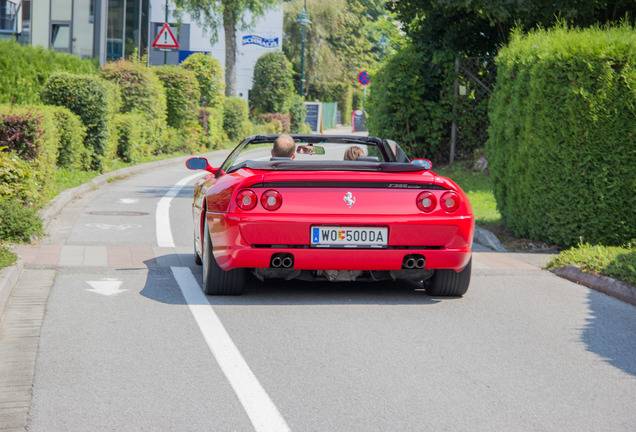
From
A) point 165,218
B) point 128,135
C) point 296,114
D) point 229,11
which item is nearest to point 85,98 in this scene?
point 128,135

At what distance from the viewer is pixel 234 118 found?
116ft

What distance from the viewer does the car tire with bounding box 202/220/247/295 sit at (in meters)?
6.94

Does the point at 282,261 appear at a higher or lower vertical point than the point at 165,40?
lower

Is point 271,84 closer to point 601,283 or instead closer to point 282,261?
point 601,283

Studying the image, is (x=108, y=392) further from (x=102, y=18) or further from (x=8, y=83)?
(x=102, y=18)

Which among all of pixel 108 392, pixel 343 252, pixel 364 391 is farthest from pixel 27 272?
pixel 364 391

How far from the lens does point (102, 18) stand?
34156mm

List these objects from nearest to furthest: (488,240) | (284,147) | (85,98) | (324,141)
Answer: (284,147), (324,141), (488,240), (85,98)

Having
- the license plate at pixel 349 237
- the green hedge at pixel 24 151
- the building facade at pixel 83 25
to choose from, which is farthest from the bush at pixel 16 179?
the building facade at pixel 83 25

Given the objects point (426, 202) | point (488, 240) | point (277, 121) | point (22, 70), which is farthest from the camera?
point (277, 121)

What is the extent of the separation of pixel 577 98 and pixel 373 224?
4.01 meters

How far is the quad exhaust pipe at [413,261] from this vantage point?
668 cm

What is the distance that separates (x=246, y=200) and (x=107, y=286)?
1.67m

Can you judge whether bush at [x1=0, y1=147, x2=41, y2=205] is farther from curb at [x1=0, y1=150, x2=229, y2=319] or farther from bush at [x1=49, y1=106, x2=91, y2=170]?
bush at [x1=49, y1=106, x2=91, y2=170]
